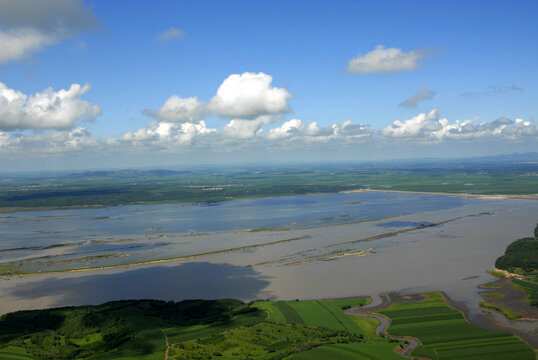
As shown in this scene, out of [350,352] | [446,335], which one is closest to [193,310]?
[350,352]

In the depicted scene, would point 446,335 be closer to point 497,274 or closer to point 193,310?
point 497,274

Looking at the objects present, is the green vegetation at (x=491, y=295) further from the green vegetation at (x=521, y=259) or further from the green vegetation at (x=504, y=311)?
the green vegetation at (x=521, y=259)

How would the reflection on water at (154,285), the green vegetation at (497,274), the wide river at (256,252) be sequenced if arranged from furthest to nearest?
the green vegetation at (497,274) < the wide river at (256,252) < the reflection on water at (154,285)

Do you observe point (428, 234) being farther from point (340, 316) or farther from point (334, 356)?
point (334, 356)

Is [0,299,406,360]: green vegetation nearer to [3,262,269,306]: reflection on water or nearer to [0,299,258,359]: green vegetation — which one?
[0,299,258,359]: green vegetation

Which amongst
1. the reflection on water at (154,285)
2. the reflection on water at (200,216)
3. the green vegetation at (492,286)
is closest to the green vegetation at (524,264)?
the green vegetation at (492,286)

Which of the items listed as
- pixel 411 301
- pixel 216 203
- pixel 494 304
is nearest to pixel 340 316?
pixel 411 301
